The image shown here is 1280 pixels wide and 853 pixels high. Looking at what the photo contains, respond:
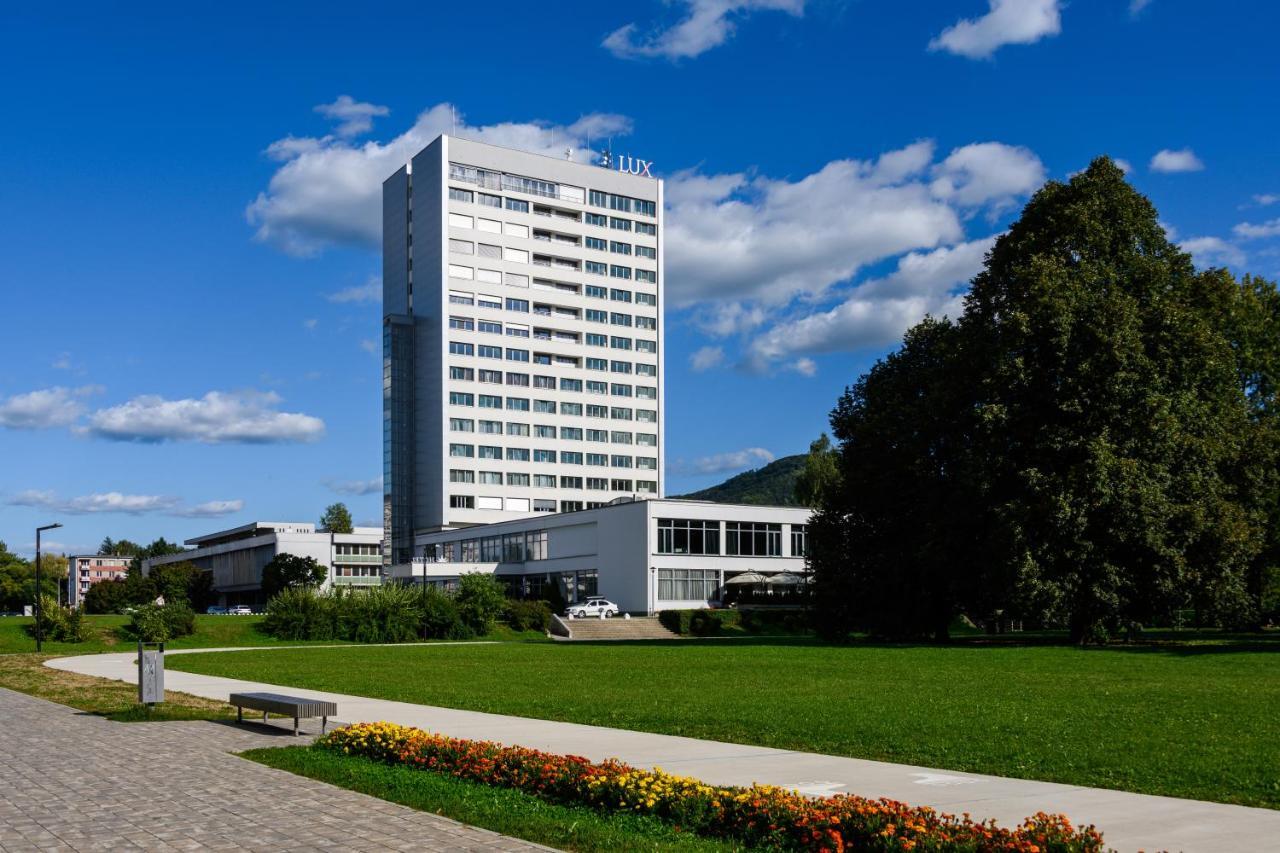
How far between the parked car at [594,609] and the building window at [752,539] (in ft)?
30.7

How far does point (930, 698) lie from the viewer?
20.6 m

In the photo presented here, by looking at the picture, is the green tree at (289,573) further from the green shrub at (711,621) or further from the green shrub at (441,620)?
the green shrub at (441,620)

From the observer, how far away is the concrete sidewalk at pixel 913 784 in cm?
878

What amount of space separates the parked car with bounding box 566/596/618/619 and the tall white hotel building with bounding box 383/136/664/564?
42072 mm

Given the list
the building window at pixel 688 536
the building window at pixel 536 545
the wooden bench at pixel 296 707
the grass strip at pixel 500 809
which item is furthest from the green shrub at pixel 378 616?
the grass strip at pixel 500 809

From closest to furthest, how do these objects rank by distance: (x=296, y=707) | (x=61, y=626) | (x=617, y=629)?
1. (x=296, y=707)
2. (x=61, y=626)
3. (x=617, y=629)

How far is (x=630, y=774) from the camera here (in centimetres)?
1048

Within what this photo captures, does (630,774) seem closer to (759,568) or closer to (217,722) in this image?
(217,722)

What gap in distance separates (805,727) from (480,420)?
343 ft

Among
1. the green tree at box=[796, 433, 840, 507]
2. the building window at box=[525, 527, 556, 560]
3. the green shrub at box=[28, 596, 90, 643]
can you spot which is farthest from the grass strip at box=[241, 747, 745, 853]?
the green tree at box=[796, 433, 840, 507]

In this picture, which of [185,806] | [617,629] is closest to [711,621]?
[617,629]

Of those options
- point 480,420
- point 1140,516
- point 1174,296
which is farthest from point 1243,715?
point 480,420

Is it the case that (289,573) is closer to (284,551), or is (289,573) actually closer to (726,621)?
(284,551)

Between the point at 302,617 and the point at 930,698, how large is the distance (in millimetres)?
39483
